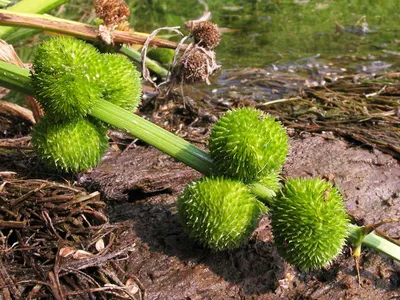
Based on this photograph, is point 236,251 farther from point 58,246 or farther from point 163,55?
point 163,55

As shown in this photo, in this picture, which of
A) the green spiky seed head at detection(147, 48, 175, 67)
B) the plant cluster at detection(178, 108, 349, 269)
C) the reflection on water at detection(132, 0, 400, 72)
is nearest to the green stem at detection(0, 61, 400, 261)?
the plant cluster at detection(178, 108, 349, 269)

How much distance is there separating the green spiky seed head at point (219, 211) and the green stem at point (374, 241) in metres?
0.36

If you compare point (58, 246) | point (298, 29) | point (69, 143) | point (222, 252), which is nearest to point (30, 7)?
point (69, 143)

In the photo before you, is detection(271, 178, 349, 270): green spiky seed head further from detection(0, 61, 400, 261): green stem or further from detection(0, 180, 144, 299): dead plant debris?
detection(0, 180, 144, 299): dead plant debris

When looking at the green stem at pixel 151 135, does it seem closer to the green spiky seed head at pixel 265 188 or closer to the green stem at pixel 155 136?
the green stem at pixel 155 136

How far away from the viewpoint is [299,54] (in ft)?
16.8

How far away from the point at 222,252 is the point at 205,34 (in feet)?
4.52

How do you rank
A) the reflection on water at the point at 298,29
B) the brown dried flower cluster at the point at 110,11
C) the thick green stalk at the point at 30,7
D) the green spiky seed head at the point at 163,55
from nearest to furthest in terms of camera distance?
1. the brown dried flower cluster at the point at 110,11
2. the thick green stalk at the point at 30,7
3. the green spiky seed head at the point at 163,55
4. the reflection on water at the point at 298,29

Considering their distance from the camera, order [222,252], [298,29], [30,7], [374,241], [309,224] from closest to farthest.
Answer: [309,224] → [374,241] → [222,252] → [30,7] → [298,29]

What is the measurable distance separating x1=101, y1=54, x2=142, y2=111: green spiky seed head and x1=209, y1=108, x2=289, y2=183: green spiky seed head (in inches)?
18.9

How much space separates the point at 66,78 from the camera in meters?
2.23

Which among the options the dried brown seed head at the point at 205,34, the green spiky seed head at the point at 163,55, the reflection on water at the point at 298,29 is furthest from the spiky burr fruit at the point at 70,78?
the reflection on water at the point at 298,29

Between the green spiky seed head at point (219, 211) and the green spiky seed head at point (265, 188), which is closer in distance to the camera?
the green spiky seed head at point (219, 211)

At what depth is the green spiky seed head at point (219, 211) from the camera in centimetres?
212
